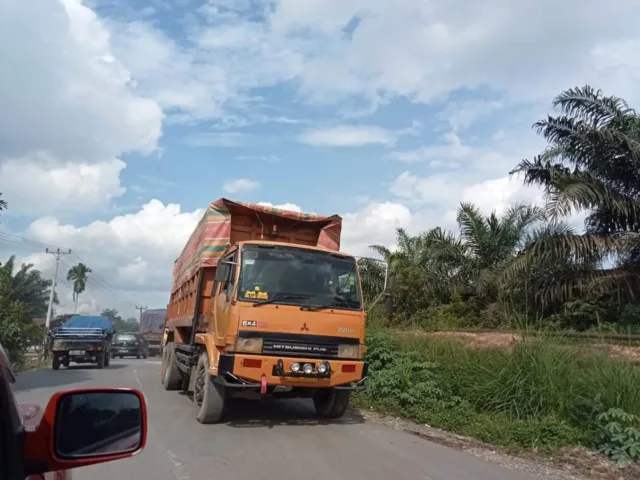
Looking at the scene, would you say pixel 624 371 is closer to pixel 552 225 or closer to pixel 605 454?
pixel 605 454

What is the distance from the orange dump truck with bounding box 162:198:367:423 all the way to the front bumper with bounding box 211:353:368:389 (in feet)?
0.04

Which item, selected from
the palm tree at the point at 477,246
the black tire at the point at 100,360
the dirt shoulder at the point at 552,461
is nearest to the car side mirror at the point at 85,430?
the dirt shoulder at the point at 552,461

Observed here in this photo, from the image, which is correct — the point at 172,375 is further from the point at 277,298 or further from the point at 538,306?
the point at 538,306

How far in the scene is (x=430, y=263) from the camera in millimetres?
21547

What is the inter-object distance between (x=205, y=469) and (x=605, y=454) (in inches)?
183

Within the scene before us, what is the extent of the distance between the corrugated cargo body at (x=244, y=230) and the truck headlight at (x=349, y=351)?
7.25 ft

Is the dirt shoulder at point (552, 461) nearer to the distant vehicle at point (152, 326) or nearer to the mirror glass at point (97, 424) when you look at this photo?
the mirror glass at point (97, 424)

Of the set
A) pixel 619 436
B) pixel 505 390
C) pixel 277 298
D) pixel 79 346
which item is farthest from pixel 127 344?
pixel 619 436

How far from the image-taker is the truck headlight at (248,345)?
8156 millimetres

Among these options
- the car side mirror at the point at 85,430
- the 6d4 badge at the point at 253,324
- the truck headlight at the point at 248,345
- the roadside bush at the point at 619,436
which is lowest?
the roadside bush at the point at 619,436

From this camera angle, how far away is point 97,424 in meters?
2.06

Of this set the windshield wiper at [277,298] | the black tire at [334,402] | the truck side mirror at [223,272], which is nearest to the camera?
the windshield wiper at [277,298]

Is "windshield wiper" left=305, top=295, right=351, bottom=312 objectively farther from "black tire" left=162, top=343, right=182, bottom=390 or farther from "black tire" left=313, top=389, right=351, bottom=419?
"black tire" left=162, top=343, right=182, bottom=390

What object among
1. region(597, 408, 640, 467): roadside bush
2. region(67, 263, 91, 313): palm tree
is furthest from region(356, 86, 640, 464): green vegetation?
region(67, 263, 91, 313): palm tree
